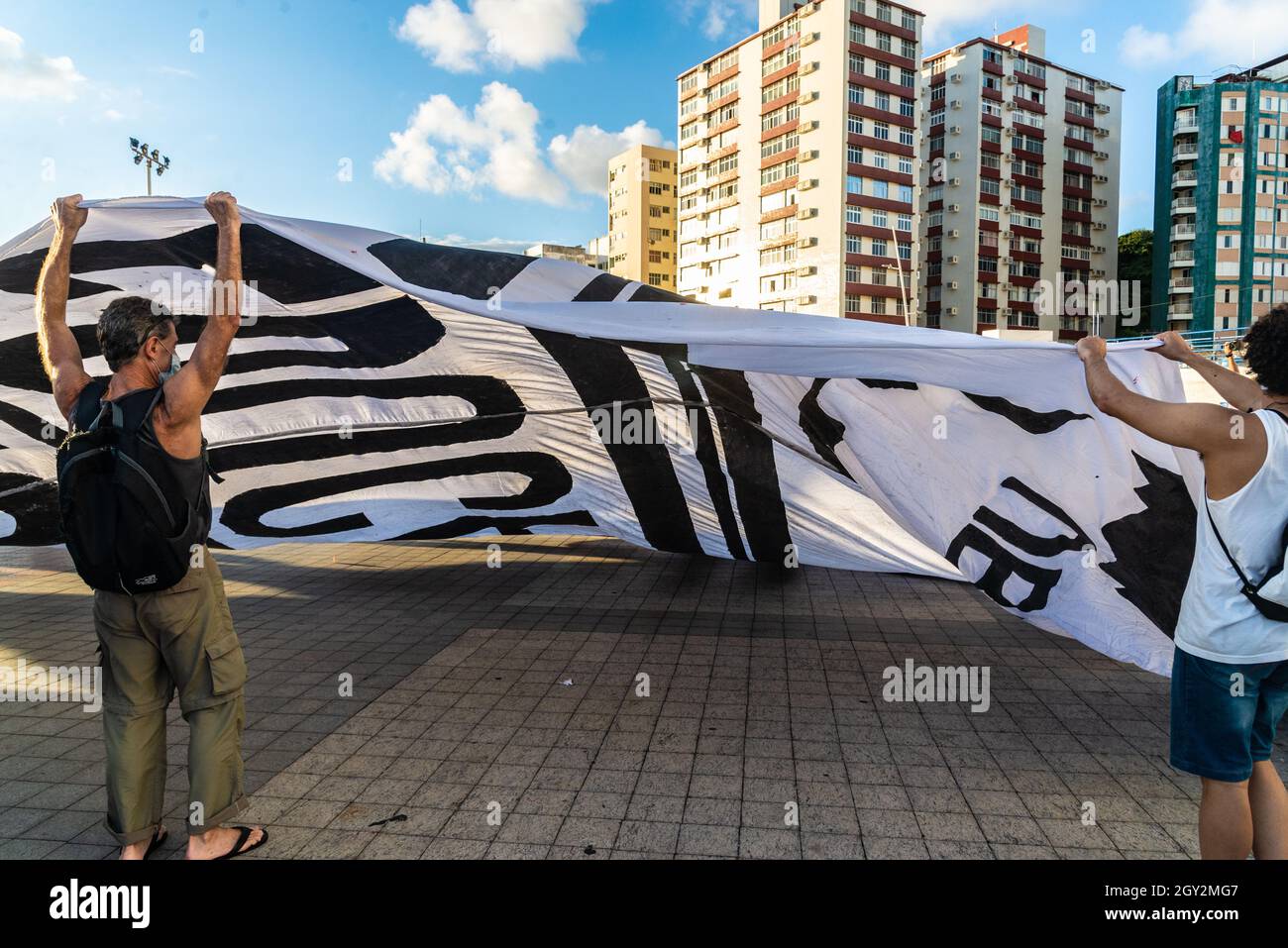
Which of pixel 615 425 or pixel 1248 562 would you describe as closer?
pixel 1248 562

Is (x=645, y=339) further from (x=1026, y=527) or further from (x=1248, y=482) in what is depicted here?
(x=1248, y=482)

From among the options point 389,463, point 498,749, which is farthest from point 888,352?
point 389,463

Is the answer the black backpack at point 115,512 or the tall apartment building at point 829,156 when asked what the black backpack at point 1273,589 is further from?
the tall apartment building at point 829,156

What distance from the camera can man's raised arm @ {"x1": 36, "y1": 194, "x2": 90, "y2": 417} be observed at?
126 inches

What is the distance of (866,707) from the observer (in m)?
4.93

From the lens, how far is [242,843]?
3275mm

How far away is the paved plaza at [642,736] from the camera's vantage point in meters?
3.44

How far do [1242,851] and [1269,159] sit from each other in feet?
270

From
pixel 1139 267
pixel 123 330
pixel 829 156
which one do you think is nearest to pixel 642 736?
pixel 123 330

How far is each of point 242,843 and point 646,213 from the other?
86242 mm

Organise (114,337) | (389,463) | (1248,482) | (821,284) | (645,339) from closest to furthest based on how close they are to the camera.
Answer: (1248,482)
(114,337)
(645,339)
(389,463)
(821,284)
